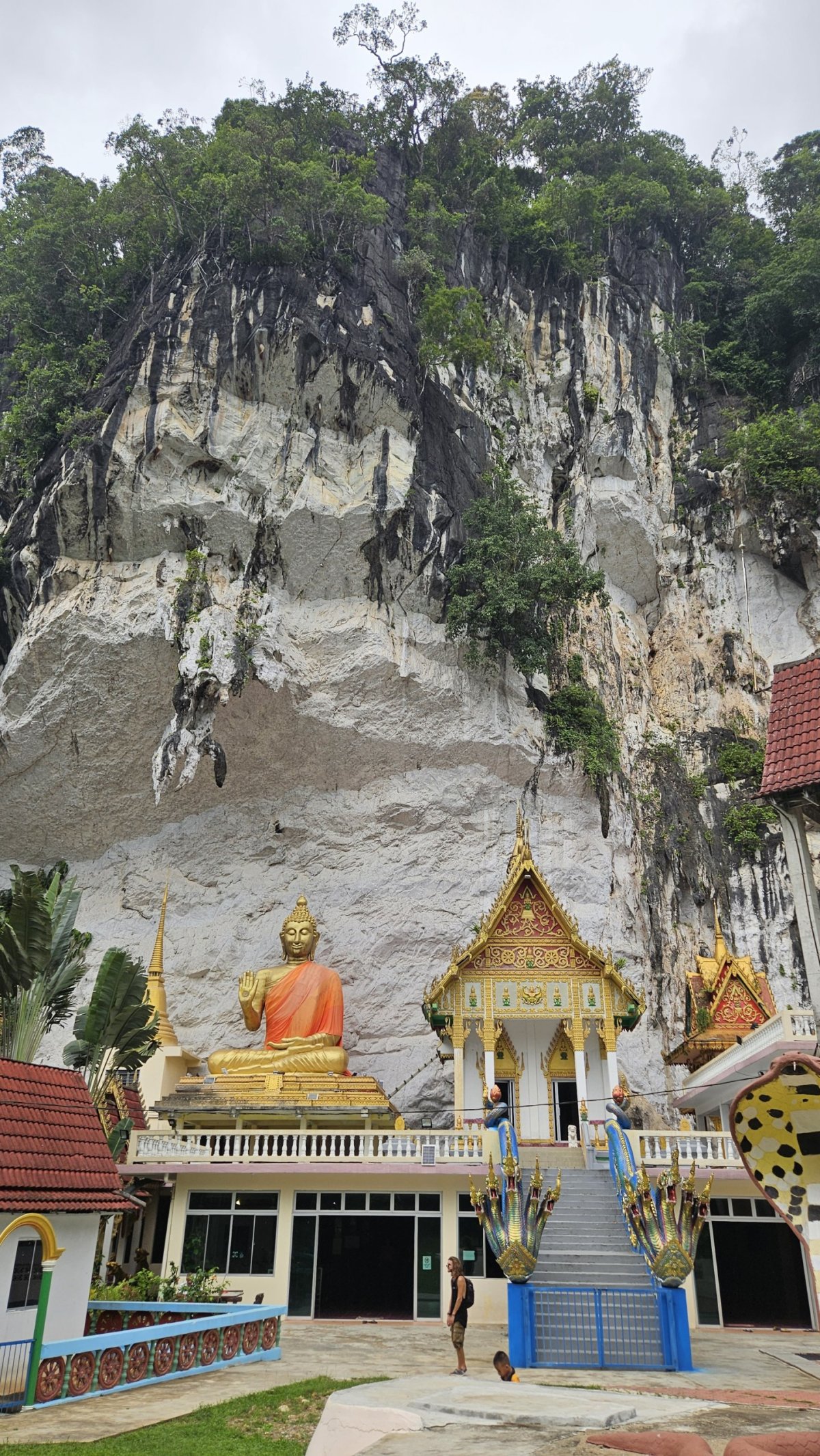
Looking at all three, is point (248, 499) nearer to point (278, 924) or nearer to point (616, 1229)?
point (278, 924)

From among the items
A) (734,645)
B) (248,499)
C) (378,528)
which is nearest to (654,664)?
(734,645)

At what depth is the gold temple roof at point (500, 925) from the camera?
17531 mm

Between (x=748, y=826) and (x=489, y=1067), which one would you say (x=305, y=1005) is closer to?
(x=489, y=1067)

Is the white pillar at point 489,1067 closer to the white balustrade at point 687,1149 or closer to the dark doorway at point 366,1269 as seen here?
the dark doorway at point 366,1269

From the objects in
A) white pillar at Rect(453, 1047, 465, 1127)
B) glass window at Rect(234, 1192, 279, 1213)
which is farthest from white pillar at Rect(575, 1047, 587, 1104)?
glass window at Rect(234, 1192, 279, 1213)

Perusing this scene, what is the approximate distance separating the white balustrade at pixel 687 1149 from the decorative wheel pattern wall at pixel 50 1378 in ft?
29.1

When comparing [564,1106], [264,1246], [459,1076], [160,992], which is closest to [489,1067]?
[459,1076]

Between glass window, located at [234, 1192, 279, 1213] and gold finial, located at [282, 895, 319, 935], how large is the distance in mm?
6393

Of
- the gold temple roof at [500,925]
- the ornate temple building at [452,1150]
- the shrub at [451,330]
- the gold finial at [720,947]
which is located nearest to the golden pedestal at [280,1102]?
the ornate temple building at [452,1150]

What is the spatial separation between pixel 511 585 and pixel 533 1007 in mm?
9918

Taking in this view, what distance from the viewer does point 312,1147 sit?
15.6 m

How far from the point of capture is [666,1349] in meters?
10.0

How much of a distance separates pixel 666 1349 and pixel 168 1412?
5.13 metres

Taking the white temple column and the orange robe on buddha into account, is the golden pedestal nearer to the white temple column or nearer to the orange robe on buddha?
the orange robe on buddha
